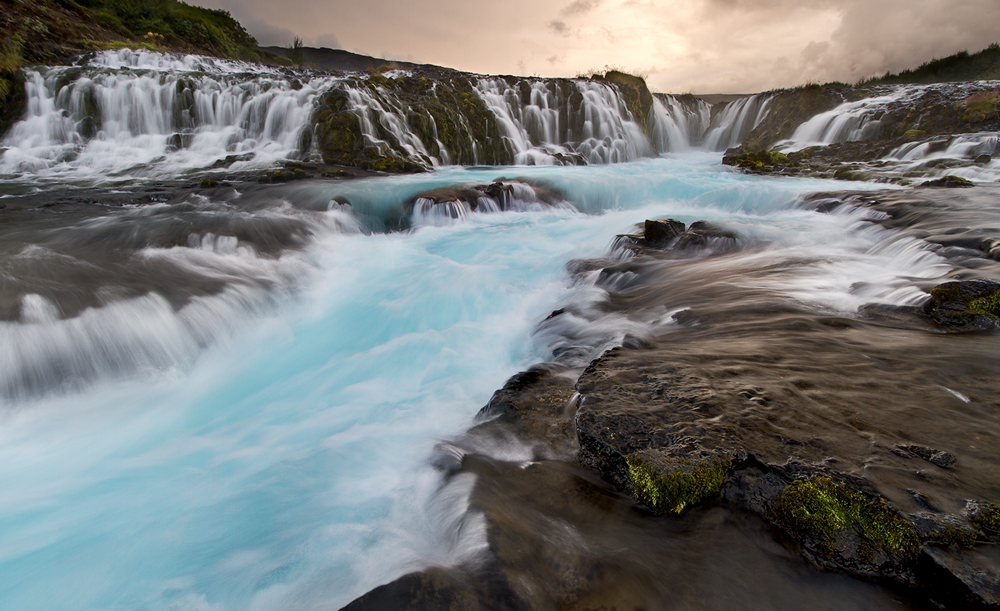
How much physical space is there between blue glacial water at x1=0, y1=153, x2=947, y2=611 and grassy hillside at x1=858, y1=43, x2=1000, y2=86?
201ft

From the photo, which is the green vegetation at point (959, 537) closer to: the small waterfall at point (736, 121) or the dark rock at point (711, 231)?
the dark rock at point (711, 231)

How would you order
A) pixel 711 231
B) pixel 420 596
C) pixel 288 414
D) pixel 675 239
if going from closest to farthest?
pixel 420 596, pixel 288 414, pixel 675 239, pixel 711 231

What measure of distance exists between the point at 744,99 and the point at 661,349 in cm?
3446

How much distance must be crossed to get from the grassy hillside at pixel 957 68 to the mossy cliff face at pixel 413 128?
172 ft

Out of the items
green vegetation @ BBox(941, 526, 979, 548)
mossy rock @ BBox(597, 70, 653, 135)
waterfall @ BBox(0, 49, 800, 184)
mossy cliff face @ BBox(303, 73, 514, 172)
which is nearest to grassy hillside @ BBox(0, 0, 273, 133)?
waterfall @ BBox(0, 49, 800, 184)

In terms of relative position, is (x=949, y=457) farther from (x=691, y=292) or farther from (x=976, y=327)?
(x=691, y=292)

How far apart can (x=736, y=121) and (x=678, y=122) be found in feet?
12.3

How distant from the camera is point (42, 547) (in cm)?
312

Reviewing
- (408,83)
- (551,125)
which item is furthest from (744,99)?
(408,83)

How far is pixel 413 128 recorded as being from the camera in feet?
58.1

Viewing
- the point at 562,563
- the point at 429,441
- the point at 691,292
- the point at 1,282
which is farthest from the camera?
the point at 691,292

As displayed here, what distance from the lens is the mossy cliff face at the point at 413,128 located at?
15.8m

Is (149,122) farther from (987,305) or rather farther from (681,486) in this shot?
(987,305)

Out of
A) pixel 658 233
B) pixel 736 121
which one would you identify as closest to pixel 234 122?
pixel 658 233
